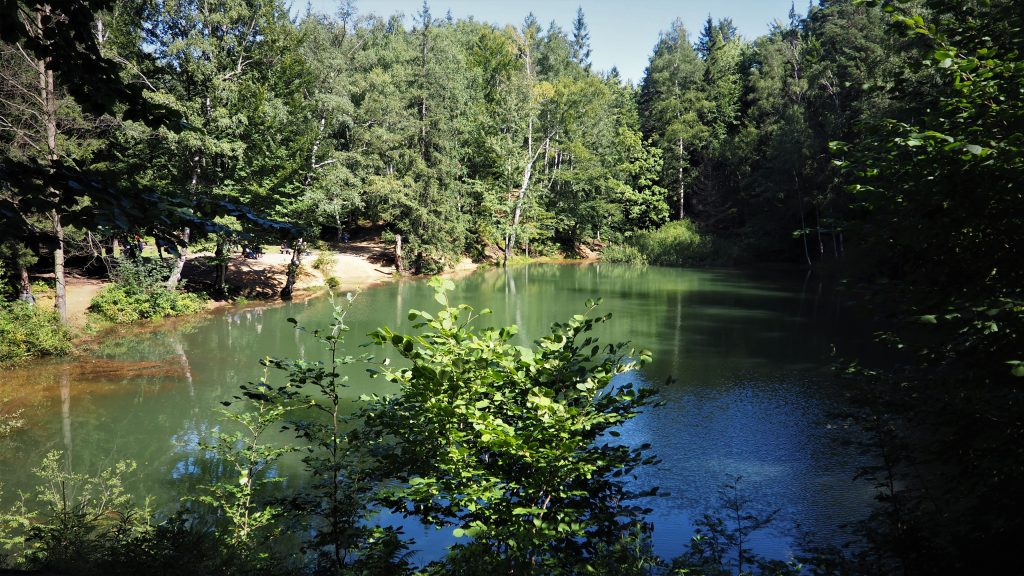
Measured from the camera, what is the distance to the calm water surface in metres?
9.09

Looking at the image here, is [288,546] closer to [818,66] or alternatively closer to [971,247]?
[971,247]

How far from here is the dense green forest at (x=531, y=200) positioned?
12.9 ft

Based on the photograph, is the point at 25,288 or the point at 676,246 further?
the point at 676,246

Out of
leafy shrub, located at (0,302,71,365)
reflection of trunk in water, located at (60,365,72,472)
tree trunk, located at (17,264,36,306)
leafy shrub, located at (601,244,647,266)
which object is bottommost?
reflection of trunk in water, located at (60,365,72,472)

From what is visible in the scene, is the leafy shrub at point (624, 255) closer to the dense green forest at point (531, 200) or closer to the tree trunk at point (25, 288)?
the dense green forest at point (531, 200)

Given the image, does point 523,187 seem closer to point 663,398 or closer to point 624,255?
point 624,255

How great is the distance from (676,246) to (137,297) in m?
35.0

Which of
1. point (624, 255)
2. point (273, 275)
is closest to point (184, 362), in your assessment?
point (273, 275)

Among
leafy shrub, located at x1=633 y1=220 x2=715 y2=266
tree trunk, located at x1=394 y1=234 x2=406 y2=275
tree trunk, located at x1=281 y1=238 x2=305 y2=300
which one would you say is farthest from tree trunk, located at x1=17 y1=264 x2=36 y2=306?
leafy shrub, located at x1=633 y1=220 x2=715 y2=266

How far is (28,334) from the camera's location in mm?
14602

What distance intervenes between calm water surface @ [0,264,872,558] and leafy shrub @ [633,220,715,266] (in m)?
17.9

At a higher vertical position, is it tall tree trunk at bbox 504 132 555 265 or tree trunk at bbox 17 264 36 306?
tall tree trunk at bbox 504 132 555 265

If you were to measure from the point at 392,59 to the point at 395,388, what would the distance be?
30.0 m

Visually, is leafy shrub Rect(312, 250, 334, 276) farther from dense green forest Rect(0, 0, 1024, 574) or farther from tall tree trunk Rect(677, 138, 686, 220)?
tall tree trunk Rect(677, 138, 686, 220)
